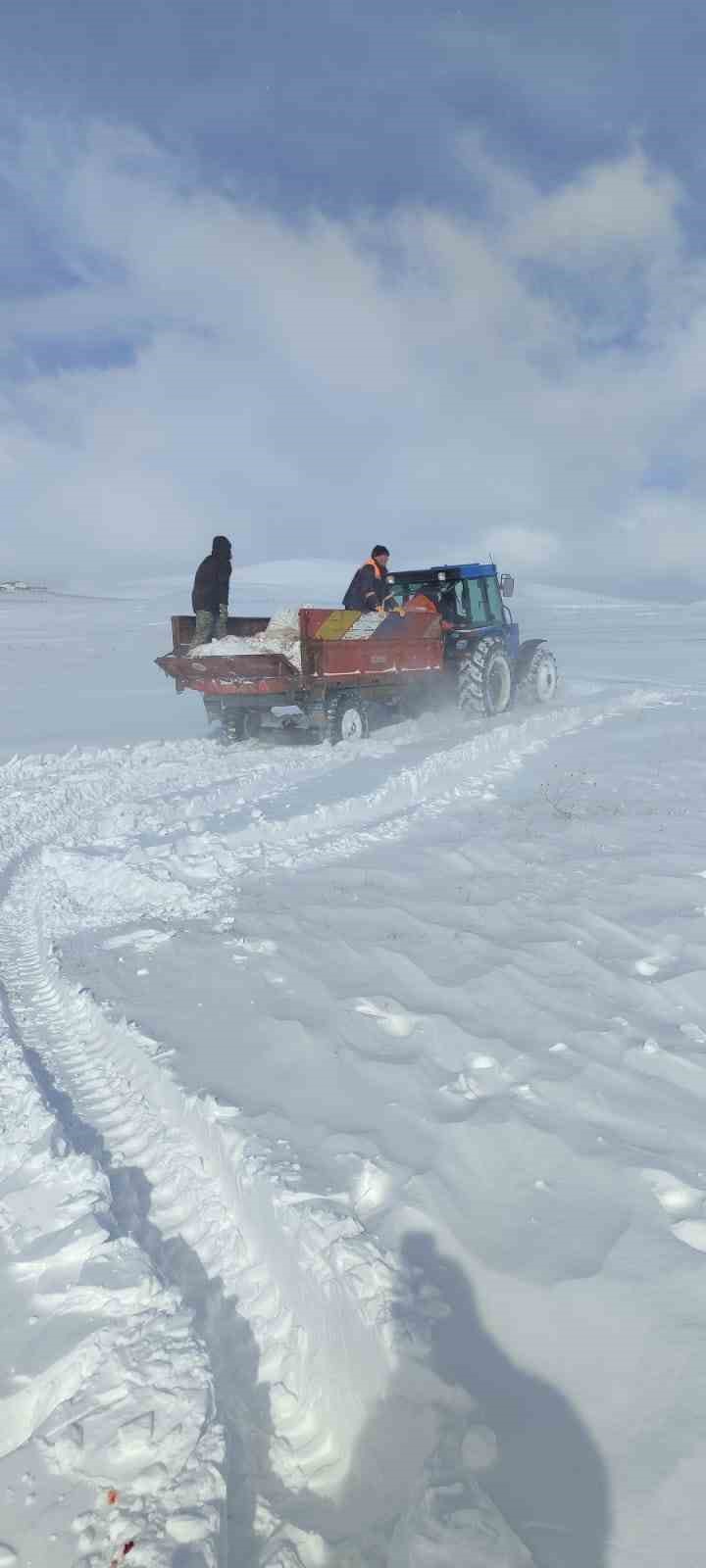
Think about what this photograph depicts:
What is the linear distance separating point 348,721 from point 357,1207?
27.5ft

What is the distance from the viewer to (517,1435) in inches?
78.2

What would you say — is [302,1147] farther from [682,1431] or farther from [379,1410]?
[682,1431]

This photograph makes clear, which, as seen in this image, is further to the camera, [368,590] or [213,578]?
[368,590]

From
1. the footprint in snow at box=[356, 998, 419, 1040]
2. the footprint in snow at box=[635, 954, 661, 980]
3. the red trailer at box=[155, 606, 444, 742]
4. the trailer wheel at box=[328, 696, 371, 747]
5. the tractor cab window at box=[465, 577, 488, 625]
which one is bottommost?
the footprint in snow at box=[356, 998, 419, 1040]

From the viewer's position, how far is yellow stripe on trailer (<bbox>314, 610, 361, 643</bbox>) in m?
9.87

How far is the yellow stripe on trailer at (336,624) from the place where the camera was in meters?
9.87

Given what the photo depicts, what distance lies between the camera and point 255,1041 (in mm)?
3621

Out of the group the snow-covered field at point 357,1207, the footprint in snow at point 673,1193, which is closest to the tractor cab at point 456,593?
the snow-covered field at point 357,1207

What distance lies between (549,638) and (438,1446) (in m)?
30.5

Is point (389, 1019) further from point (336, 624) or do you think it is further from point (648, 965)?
point (336, 624)

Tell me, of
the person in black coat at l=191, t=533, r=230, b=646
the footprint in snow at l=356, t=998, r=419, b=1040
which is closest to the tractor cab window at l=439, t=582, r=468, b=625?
the person in black coat at l=191, t=533, r=230, b=646

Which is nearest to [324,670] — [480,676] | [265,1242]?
[480,676]

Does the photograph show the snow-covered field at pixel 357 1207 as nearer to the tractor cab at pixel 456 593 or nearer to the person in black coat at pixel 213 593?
the person in black coat at pixel 213 593

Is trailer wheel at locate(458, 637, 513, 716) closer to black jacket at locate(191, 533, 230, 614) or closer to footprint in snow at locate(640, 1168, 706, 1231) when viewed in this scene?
black jacket at locate(191, 533, 230, 614)
